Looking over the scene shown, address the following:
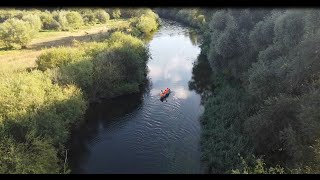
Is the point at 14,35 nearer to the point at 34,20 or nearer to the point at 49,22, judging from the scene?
the point at 34,20

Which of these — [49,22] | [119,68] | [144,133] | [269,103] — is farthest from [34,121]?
[49,22]

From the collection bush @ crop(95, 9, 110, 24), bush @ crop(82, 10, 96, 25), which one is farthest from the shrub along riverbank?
bush @ crop(95, 9, 110, 24)

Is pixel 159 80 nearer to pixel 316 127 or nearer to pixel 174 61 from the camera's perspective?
pixel 174 61

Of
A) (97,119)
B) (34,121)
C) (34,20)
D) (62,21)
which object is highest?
(34,121)

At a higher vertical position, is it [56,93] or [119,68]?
[56,93]

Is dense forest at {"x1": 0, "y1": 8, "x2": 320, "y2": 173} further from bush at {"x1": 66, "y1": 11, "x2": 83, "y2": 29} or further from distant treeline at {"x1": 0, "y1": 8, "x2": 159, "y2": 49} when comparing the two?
bush at {"x1": 66, "y1": 11, "x2": 83, "y2": 29}

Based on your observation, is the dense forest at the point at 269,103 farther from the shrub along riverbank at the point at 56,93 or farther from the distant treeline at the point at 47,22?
the distant treeline at the point at 47,22
